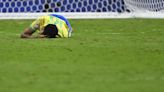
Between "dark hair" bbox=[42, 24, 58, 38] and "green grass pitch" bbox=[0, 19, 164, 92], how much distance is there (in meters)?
0.34

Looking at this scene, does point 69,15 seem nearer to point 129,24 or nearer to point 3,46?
point 129,24

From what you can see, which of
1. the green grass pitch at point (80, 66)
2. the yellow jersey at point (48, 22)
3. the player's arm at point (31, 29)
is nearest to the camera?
the green grass pitch at point (80, 66)

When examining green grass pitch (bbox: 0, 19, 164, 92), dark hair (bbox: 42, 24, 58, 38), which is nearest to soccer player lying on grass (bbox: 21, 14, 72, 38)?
dark hair (bbox: 42, 24, 58, 38)

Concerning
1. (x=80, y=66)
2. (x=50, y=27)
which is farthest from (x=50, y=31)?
(x=80, y=66)

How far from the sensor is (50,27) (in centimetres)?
921

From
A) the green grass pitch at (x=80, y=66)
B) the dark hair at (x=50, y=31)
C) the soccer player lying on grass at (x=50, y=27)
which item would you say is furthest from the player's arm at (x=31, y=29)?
the green grass pitch at (x=80, y=66)

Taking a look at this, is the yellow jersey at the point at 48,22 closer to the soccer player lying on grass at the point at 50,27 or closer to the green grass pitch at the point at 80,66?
the soccer player lying on grass at the point at 50,27

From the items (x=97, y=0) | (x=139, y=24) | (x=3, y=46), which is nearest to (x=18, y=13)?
(x=97, y=0)

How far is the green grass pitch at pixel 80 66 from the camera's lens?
446 cm

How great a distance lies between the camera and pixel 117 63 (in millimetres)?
5961

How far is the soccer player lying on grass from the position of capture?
9.20m

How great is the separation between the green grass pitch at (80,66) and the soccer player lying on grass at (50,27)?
1.21 ft

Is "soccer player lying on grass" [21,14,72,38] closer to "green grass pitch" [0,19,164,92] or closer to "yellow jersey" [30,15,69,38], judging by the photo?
"yellow jersey" [30,15,69,38]

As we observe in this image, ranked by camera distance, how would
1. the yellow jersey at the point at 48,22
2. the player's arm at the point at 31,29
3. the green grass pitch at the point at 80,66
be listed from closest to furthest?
the green grass pitch at the point at 80,66, the yellow jersey at the point at 48,22, the player's arm at the point at 31,29
